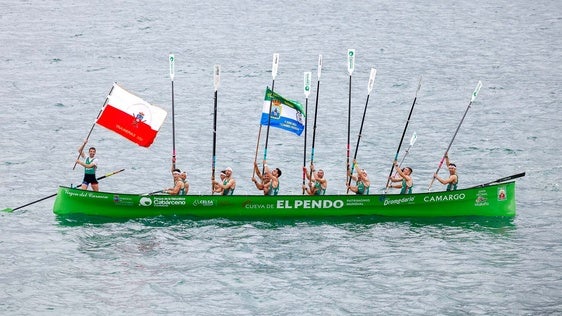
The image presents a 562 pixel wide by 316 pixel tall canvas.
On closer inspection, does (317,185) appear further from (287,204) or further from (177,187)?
(177,187)

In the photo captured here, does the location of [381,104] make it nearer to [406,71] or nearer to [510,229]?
[406,71]

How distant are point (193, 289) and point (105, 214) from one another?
8067 mm

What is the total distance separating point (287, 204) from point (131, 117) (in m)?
7.52

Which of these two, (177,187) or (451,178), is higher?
(451,178)

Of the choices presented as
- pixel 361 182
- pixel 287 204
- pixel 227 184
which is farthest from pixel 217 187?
pixel 361 182

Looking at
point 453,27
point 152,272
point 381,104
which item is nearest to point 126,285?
point 152,272

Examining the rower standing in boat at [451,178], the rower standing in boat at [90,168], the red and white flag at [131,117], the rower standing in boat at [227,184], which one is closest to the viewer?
the red and white flag at [131,117]

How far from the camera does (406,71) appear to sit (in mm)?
81500

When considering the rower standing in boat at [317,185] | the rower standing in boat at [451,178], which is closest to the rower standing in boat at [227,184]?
the rower standing in boat at [317,185]

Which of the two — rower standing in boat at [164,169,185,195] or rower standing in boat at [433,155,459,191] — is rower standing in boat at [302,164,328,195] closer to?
rower standing in boat at [433,155,459,191]

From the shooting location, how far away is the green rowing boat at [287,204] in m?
47.1

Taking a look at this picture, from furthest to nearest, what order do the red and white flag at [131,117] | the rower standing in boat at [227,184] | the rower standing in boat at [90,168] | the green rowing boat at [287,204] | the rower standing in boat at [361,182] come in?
the rower standing in boat at [90,168], the rower standing in boat at [361,182], the rower standing in boat at [227,184], the red and white flag at [131,117], the green rowing boat at [287,204]

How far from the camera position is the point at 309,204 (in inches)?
1865

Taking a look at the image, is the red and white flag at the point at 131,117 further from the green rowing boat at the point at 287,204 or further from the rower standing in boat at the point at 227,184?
the rower standing in boat at the point at 227,184
